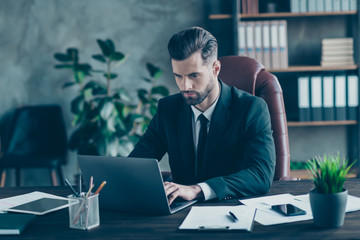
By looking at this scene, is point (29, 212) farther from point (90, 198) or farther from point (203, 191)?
point (203, 191)

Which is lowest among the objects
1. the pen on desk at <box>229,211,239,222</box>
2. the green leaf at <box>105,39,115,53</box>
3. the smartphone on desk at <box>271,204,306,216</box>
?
the smartphone on desk at <box>271,204,306,216</box>

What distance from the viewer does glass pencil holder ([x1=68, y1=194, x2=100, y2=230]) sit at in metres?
1.18

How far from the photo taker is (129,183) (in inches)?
50.2

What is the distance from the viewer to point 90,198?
118cm

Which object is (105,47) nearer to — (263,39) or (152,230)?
(263,39)

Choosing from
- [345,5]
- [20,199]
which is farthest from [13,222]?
[345,5]

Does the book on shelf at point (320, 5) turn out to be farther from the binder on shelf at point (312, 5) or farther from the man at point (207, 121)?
the man at point (207, 121)

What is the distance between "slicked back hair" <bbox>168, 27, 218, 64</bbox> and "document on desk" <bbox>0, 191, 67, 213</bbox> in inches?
27.1

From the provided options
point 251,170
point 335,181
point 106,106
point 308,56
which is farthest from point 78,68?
point 335,181

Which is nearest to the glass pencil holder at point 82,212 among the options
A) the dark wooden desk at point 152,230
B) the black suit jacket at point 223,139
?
the dark wooden desk at point 152,230

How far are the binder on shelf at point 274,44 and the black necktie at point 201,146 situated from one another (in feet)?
6.10

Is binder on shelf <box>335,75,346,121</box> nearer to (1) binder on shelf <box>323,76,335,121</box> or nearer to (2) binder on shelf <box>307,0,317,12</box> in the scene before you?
(1) binder on shelf <box>323,76,335,121</box>

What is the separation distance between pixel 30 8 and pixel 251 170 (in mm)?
3049

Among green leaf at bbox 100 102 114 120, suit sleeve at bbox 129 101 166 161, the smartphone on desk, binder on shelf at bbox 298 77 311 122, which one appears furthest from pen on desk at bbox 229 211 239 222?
binder on shelf at bbox 298 77 311 122
